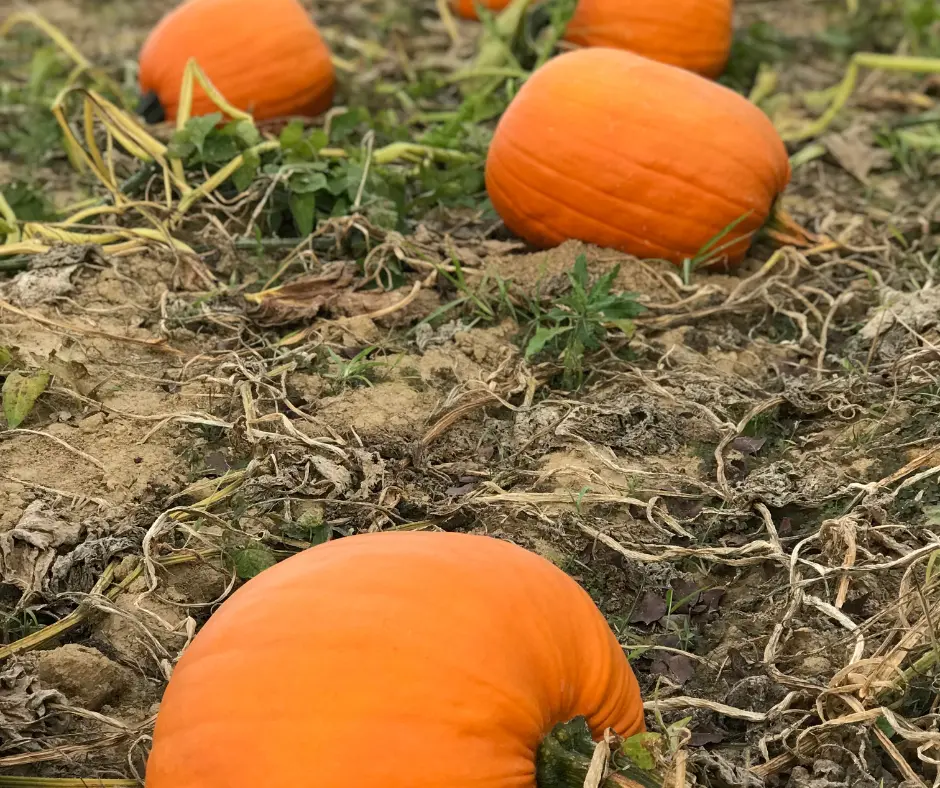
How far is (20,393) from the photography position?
2.98m

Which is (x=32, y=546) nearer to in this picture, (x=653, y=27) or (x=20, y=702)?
(x=20, y=702)

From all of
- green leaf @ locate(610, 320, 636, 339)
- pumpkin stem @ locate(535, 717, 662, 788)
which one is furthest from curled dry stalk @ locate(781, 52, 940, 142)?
pumpkin stem @ locate(535, 717, 662, 788)

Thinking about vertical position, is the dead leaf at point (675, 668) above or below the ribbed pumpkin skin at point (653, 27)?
below

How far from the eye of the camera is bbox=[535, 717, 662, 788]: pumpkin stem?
1.77m

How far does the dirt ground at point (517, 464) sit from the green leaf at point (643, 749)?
0.68 ft

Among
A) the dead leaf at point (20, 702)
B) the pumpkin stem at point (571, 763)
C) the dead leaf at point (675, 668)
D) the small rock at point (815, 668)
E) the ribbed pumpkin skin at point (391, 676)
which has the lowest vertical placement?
the dead leaf at point (675, 668)

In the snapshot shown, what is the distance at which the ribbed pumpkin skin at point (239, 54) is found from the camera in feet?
15.5

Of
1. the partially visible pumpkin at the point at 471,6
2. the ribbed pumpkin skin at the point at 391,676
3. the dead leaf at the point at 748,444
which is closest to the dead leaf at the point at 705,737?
the ribbed pumpkin skin at the point at 391,676

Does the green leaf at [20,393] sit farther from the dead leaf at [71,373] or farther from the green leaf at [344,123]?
the green leaf at [344,123]

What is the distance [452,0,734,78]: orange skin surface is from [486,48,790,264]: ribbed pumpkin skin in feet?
3.61

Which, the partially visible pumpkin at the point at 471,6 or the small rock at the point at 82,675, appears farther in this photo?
the partially visible pumpkin at the point at 471,6

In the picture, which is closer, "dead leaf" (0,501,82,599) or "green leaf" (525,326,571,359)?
"dead leaf" (0,501,82,599)

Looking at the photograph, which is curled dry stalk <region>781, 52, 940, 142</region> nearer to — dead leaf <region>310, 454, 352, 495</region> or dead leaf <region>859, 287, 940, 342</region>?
dead leaf <region>859, 287, 940, 342</region>

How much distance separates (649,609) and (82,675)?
117cm
